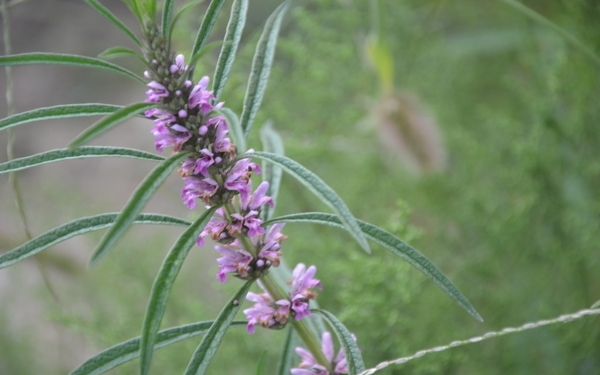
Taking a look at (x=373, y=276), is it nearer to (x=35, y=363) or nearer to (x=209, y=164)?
(x=209, y=164)

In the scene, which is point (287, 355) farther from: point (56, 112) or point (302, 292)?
point (56, 112)

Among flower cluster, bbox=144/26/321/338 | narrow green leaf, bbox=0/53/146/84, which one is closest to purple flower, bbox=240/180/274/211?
flower cluster, bbox=144/26/321/338

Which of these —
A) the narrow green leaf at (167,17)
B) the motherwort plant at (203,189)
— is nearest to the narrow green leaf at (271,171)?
the motherwort plant at (203,189)

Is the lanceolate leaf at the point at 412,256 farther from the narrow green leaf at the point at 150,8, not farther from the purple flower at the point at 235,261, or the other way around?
the narrow green leaf at the point at 150,8

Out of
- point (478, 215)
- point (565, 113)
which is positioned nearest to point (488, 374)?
point (478, 215)

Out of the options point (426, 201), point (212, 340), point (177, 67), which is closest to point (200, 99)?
point (177, 67)

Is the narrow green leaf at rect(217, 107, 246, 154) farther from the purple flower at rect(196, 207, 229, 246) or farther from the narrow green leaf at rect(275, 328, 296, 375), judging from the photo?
the narrow green leaf at rect(275, 328, 296, 375)
